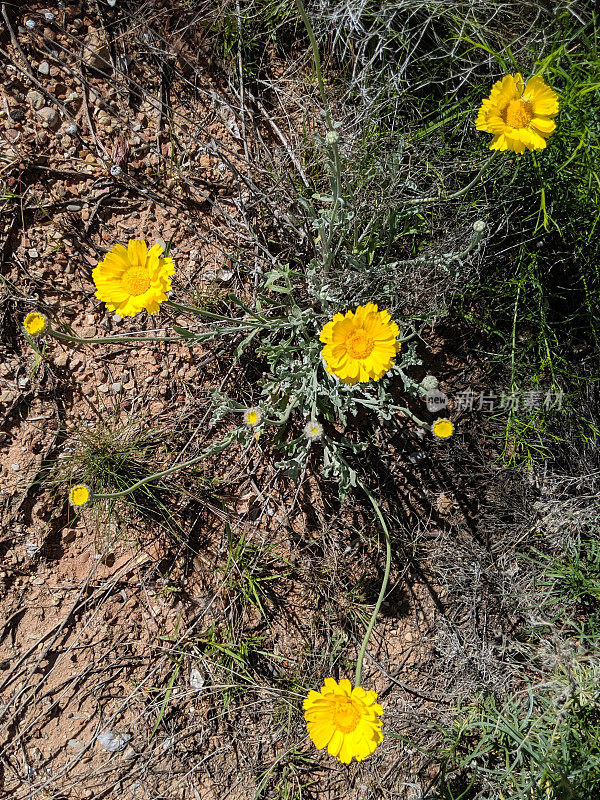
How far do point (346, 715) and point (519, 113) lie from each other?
2.46m

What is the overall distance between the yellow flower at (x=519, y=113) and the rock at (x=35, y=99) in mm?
2173

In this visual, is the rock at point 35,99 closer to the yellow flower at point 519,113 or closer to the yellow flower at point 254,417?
the yellow flower at point 254,417

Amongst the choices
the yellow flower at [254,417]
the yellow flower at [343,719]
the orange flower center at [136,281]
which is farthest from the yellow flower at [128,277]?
the yellow flower at [343,719]

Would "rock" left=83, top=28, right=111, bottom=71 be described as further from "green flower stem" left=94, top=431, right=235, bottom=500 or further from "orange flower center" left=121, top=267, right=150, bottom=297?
"green flower stem" left=94, top=431, right=235, bottom=500

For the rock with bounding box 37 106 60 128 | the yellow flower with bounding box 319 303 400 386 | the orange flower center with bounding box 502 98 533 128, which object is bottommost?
the yellow flower with bounding box 319 303 400 386

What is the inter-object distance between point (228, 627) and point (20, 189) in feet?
8.12

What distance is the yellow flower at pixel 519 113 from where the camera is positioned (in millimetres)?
2387

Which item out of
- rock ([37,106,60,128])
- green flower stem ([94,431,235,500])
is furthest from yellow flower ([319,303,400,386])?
rock ([37,106,60,128])

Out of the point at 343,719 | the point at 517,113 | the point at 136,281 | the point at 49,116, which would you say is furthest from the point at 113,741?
the point at 517,113

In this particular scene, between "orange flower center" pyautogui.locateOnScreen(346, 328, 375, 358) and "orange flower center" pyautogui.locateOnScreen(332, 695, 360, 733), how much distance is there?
135 centimetres

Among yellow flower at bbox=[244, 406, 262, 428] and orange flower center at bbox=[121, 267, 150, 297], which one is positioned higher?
orange flower center at bbox=[121, 267, 150, 297]

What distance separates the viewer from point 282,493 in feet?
10.6

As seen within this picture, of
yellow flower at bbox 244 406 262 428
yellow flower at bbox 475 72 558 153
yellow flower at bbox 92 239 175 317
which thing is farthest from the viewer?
yellow flower at bbox 244 406 262 428

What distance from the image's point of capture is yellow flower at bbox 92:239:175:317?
2283 mm
